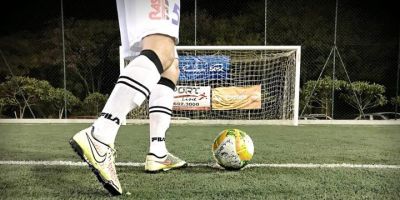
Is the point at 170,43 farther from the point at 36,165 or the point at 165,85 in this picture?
the point at 36,165

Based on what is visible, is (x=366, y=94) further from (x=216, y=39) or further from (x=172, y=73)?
(x=172, y=73)

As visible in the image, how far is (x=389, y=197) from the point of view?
1.58 meters

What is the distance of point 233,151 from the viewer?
224 cm

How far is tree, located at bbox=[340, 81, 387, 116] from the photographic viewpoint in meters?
10.6

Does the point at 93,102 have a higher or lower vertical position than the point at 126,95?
lower

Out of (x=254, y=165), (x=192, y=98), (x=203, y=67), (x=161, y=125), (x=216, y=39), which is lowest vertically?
(x=254, y=165)

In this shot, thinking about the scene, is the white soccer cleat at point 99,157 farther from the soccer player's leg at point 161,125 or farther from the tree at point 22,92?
the tree at point 22,92

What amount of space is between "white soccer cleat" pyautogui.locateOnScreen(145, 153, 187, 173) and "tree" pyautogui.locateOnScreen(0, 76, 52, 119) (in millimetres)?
8813

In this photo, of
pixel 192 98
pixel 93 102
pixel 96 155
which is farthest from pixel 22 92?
pixel 96 155

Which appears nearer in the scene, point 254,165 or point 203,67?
point 254,165

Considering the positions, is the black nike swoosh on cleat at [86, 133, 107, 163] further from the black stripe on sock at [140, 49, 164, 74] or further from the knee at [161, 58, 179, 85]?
the knee at [161, 58, 179, 85]

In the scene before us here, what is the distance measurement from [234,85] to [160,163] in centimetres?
595

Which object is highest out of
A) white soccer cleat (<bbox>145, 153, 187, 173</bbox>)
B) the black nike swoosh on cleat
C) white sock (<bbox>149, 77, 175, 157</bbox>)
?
white sock (<bbox>149, 77, 175, 157</bbox>)

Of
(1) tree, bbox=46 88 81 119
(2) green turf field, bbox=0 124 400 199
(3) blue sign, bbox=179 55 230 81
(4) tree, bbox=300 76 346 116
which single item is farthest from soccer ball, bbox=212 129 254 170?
(1) tree, bbox=46 88 81 119
